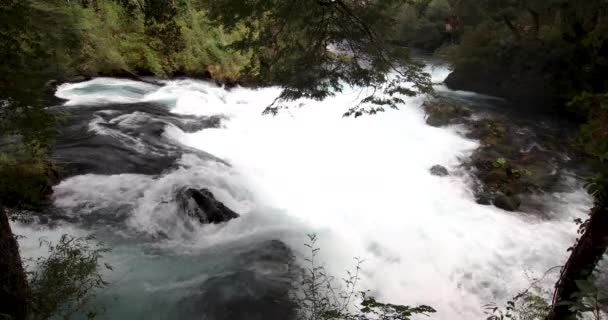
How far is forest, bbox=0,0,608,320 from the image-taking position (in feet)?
10.5

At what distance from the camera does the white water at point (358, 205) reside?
6297 mm

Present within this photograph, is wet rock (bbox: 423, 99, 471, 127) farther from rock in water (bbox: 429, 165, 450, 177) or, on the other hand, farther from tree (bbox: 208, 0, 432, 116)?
tree (bbox: 208, 0, 432, 116)

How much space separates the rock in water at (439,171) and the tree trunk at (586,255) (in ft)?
23.3

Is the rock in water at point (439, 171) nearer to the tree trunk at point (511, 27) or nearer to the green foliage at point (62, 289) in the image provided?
the green foliage at point (62, 289)

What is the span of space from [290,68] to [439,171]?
628cm

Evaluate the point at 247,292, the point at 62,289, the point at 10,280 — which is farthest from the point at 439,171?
the point at 10,280

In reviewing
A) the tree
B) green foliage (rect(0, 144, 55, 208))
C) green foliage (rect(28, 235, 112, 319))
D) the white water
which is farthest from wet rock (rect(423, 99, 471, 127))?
green foliage (rect(28, 235, 112, 319))

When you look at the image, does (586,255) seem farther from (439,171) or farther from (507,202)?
(439,171)

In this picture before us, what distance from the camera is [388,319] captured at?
383 cm

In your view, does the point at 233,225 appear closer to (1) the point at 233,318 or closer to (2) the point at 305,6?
(1) the point at 233,318

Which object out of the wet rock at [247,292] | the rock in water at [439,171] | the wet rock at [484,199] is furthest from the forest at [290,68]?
the rock in water at [439,171]

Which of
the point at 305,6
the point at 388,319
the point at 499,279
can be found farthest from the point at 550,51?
the point at 388,319

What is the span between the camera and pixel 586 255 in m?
3.09

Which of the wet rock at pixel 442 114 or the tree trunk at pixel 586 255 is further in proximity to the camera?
the wet rock at pixel 442 114
